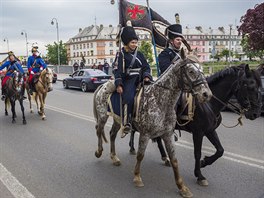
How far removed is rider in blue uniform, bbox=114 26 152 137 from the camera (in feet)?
16.7

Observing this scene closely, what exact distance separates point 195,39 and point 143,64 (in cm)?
13592

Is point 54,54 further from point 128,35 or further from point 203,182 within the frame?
point 203,182

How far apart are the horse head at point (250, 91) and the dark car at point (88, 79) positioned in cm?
1597

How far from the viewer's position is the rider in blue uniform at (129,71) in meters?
5.10

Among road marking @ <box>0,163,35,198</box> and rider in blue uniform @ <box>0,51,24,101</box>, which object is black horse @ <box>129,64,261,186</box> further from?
rider in blue uniform @ <box>0,51,24,101</box>

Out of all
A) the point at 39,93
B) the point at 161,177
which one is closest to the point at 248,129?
the point at 161,177

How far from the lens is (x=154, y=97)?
4.76 m

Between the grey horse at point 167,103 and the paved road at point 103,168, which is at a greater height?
the grey horse at point 167,103

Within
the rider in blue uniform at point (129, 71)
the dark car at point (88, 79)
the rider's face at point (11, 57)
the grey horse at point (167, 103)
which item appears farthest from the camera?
the dark car at point (88, 79)

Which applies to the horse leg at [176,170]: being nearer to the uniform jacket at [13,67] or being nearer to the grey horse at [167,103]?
the grey horse at [167,103]

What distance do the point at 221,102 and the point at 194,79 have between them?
3.75 ft

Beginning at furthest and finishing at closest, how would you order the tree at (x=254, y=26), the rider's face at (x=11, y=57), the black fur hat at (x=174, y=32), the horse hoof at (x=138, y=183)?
the tree at (x=254, y=26) < the rider's face at (x=11, y=57) < the black fur hat at (x=174, y=32) < the horse hoof at (x=138, y=183)

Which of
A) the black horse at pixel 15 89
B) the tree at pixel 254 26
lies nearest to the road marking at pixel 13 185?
the black horse at pixel 15 89

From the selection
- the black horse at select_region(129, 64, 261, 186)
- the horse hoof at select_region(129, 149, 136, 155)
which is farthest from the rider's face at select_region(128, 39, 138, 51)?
the horse hoof at select_region(129, 149, 136, 155)
